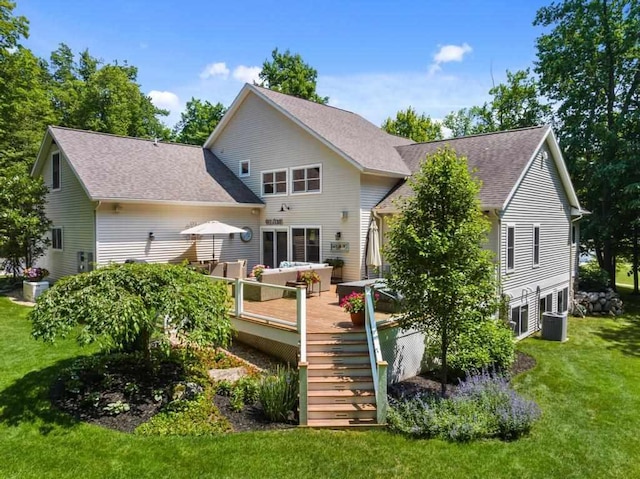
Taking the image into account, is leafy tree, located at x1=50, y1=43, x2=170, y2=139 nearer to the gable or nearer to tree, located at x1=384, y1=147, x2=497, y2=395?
the gable

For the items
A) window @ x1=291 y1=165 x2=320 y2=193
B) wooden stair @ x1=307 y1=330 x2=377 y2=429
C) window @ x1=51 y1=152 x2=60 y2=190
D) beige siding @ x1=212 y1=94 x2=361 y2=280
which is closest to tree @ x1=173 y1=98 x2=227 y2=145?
beige siding @ x1=212 y1=94 x2=361 y2=280

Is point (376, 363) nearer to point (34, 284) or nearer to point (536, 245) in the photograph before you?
point (536, 245)

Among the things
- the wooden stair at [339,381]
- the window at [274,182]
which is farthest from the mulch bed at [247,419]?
the window at [274,182]

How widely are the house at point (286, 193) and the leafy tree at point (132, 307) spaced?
7039 millimetres

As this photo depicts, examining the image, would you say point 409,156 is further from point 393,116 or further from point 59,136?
point 393,116

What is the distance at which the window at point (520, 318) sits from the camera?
14.5 m

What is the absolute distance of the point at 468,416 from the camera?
23.8 ft

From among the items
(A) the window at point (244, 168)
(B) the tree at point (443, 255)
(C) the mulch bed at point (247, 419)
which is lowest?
(C) the mulch bed at point (247, 419)

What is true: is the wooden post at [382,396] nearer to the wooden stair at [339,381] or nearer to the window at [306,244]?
the wooden stair at [339,381]

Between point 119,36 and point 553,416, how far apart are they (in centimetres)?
1925

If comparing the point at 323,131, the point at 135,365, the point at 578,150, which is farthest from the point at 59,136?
the point at 578,150

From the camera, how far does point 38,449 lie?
5992 millimetres

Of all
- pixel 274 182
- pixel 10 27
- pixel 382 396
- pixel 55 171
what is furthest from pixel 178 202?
pixel 10 27

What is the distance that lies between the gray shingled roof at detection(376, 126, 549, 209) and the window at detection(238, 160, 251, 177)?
6739mm
